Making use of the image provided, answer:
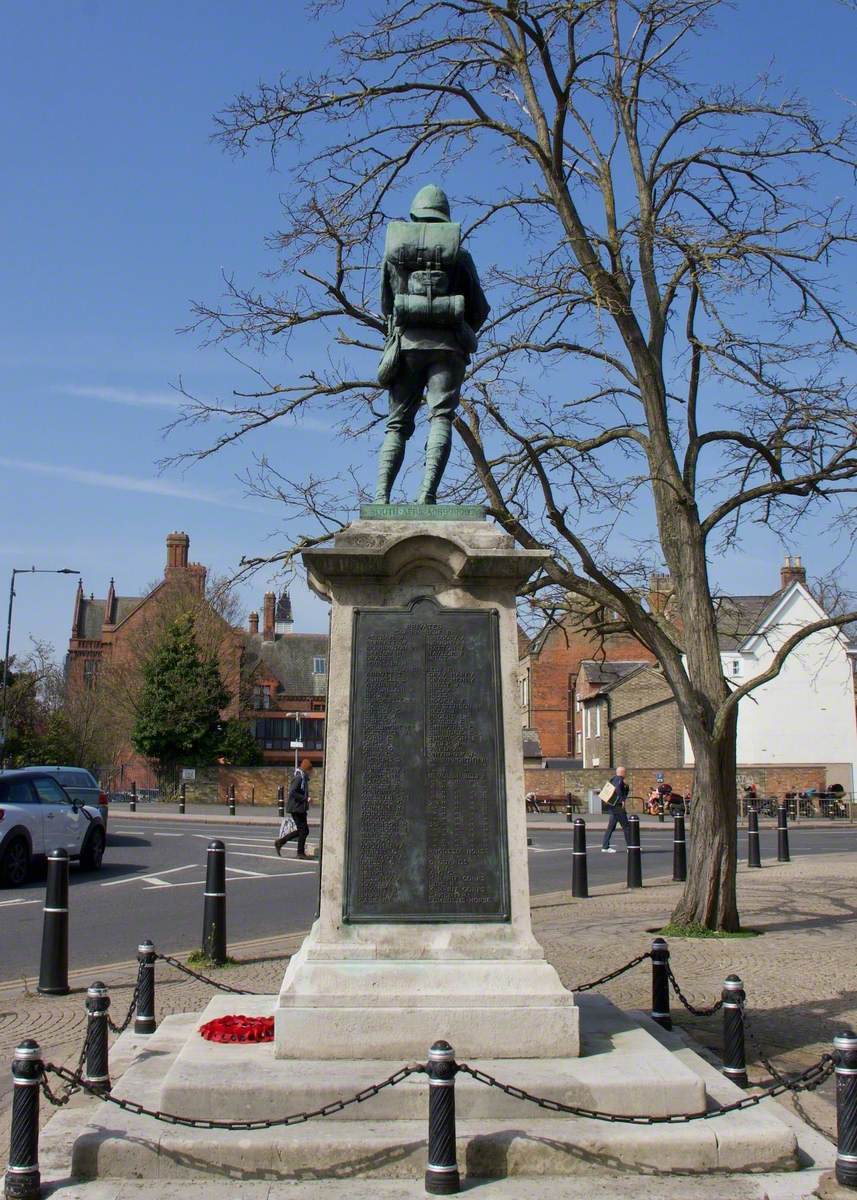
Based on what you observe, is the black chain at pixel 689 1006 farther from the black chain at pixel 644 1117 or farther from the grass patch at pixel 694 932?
the grass patch at pixel 694 932

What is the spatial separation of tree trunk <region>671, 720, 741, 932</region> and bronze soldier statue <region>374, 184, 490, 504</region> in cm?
660

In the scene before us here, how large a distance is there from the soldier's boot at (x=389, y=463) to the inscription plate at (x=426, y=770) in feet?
3.32

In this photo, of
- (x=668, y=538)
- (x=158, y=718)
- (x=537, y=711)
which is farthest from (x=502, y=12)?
(x=537, y=711)

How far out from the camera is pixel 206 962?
1088cm

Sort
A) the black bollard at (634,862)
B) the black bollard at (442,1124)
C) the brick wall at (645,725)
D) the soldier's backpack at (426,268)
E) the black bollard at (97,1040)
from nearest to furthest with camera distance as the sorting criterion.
Answer: the black bollard at (442,1124), the black bollard at (97,1040), the soldier's backpack at (426,268), the black bollard at (634,862), the brick wall at (645,725)

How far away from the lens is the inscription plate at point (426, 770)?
639 centimetres

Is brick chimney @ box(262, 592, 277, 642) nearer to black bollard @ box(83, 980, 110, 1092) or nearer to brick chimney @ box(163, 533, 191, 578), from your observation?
brick chimney @ box(163, 533, 191, 578)

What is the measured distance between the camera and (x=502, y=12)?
12594mm

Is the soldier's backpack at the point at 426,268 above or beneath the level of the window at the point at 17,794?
above

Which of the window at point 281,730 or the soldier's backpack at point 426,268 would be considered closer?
the soldier's backpack at point 426,268

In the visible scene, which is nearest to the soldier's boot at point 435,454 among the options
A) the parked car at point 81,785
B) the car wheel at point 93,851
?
the car wheel at point 93,851

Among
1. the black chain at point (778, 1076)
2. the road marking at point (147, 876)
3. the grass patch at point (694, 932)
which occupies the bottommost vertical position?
the black chain at point (778, 1076)

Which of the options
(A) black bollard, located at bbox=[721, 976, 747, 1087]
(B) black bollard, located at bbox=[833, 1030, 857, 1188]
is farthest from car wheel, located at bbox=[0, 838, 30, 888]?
(B) black bollard, located at bbox=[833, 1030, 857, 1188]

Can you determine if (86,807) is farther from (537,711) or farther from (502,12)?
(537,711)
